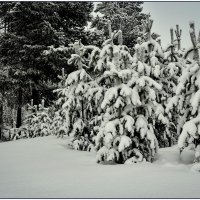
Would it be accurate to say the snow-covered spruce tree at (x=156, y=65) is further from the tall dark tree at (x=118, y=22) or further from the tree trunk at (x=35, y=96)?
the tall dark tree at (x=118, y=22)

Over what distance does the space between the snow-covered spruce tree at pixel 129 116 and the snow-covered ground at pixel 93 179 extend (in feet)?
1.54

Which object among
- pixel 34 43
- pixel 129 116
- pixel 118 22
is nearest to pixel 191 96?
pixel 129 116

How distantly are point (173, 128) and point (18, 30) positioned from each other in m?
14.7

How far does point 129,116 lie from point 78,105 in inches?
127

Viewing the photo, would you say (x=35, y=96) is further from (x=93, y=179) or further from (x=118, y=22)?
(x=93, y=179)

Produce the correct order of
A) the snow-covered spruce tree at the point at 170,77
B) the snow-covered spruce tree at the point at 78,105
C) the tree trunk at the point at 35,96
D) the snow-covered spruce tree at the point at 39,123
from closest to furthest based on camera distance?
1. the snow-covered spruce tree at the point at 170,77
2. the snow-covered spruce tree at the point at 78,105
3. the snow-covered spruce tree at the point at 39,123
4. the tree trunk at the point at 35,96

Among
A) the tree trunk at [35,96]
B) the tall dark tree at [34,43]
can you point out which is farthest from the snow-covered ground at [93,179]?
the tree trunk at [35,96]

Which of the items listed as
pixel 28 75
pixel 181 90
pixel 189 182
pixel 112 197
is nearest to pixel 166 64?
pixel 181 90

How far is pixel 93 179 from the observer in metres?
6.04

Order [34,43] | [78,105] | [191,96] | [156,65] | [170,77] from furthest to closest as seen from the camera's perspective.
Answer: [34,43]
[78,105]
[170,77]
[156,65]
[191,96]

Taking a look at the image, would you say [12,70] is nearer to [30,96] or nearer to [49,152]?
[30,96]

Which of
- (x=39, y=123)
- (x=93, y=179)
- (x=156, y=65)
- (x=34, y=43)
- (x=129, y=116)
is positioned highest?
(x=34, y=43)

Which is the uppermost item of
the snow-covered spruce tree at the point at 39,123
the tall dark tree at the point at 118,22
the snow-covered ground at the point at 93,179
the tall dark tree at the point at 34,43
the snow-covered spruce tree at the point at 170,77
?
the tall dark tree at the point at 118,22

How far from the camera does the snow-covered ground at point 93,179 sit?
5074 mm
